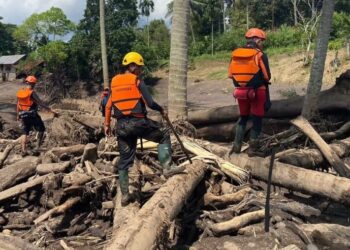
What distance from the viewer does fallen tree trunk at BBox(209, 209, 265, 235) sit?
5.57 meters

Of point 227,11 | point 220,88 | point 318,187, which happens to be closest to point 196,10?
point 227,11

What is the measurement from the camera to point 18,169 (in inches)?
309

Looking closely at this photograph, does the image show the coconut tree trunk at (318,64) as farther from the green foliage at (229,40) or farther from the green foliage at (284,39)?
the green foliage at (229,40)

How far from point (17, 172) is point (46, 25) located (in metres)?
44.6

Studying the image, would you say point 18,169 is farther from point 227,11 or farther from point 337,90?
point 227,11

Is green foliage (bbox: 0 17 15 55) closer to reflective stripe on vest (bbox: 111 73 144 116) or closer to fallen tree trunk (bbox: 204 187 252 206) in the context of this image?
reflective stripe on vest (bbox: 111 73 144 116)

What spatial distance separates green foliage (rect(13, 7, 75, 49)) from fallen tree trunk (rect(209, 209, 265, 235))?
45.8 meters

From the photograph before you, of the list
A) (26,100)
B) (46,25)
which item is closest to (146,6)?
(46,25)

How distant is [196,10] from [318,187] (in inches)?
1878

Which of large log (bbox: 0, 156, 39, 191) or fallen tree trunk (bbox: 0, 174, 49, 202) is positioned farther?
large log (bbox: 0, 156, 39, 191)

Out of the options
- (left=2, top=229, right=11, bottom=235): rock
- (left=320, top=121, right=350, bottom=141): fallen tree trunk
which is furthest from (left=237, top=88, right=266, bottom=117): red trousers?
(left=2, top=229, right=11, bottom=235): rock

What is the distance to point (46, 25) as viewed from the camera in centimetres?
4978

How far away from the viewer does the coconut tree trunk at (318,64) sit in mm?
9023

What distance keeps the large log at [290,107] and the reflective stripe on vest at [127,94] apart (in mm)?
4040
